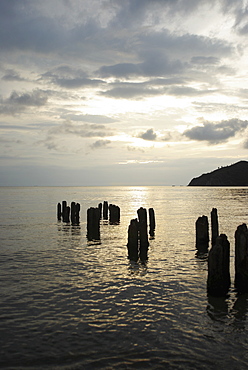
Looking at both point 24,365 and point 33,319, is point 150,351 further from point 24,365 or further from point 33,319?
point 33,319

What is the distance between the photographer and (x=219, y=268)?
33.8 feet

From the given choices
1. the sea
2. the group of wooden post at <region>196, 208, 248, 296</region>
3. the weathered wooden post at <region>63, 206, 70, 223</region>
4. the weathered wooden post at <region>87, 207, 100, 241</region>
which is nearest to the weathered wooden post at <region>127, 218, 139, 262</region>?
the sea

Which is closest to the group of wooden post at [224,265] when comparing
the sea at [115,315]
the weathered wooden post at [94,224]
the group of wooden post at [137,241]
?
the sea at [115,315]

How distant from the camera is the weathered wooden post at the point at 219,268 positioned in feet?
33.5

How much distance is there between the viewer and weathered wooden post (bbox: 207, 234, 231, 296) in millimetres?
10219

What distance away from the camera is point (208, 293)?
10.5m

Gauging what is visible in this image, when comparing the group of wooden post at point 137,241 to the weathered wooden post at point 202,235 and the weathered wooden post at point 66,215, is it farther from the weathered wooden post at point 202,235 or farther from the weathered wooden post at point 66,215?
the weathered wooden post at point 66,215

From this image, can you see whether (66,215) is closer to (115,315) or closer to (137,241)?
(137,241)

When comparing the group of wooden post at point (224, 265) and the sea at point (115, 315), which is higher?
the group of wooden post at point (224, 265)

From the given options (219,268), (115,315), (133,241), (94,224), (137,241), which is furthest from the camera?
(94,224)

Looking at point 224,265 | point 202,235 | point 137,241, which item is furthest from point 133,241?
point 224,265

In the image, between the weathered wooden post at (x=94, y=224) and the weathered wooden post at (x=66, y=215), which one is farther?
the weathered wooden post at (x=66, y=215)

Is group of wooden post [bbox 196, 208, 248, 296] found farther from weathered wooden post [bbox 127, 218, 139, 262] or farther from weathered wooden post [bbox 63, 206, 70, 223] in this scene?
weathered wooden post [bbox 63, 206, 70, 223]

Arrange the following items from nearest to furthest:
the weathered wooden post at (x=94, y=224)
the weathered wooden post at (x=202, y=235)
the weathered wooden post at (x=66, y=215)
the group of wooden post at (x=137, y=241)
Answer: the group of wooden post at (x=137, y=241) < the weathered wooden post at (x=202, y=235) < the weathered wooden post at (x=94, y=224) < the weathered wooden post at (x=66, y=215)
